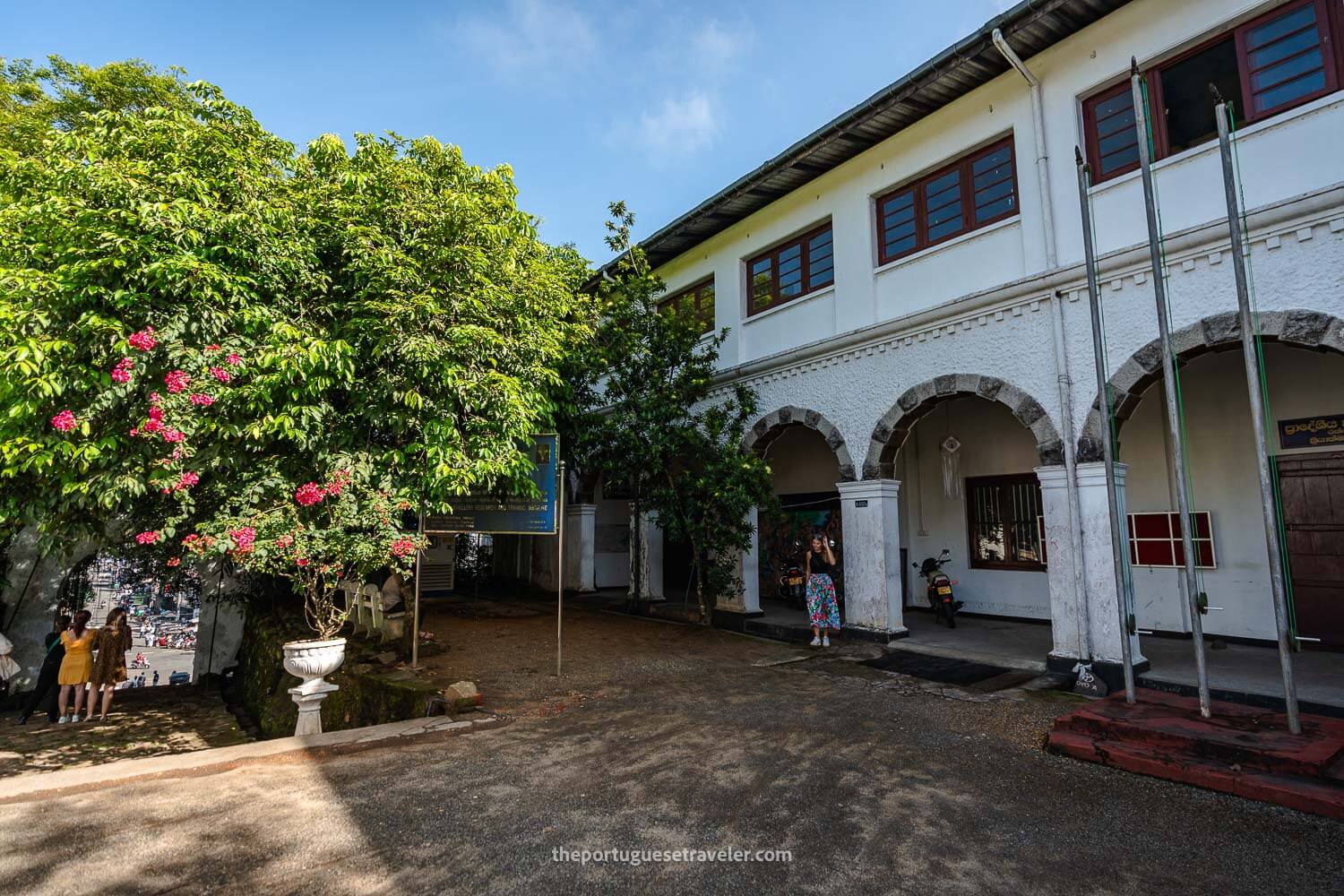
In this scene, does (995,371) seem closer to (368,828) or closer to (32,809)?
(368,828)

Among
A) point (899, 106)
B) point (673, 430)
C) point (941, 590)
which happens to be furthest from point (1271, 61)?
point (673, 430)

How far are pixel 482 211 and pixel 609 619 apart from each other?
7.12m

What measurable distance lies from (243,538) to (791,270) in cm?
825

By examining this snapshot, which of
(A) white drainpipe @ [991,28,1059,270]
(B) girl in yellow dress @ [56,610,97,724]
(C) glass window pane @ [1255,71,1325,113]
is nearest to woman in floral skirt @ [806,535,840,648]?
(A) white drainpipe @ [991,28,1059,270]

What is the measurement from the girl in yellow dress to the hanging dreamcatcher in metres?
12.2

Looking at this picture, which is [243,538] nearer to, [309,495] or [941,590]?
[309,495]

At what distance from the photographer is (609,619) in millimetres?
11539

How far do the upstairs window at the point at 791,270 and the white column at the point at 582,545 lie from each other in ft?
20.2

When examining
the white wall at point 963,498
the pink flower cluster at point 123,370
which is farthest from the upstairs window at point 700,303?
the pink flower cluster at point 123,370

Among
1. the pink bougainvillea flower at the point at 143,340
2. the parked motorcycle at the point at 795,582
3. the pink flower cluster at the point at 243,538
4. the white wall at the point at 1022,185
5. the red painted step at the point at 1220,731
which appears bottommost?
the red painted step at the point at 1220,731

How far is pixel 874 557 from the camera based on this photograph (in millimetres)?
8688

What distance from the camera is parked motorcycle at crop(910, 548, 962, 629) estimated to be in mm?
9719

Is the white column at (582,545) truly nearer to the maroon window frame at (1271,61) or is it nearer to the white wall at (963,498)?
the white wall at (963,498)

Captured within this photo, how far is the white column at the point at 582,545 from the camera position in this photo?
585 inches
